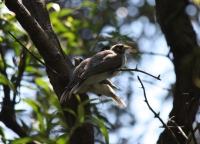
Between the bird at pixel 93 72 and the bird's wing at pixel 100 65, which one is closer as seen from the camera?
the bird at pixel 93 72

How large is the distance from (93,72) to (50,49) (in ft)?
1.42

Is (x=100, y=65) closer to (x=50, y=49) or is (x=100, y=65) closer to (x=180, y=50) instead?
(x=50, y=49)

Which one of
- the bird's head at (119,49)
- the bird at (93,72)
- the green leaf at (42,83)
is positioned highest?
the bird's head at (119,49)

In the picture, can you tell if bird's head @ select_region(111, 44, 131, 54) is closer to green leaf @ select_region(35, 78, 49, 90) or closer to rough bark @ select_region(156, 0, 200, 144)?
rough bark @ select_region(156, 0, 200, 144)

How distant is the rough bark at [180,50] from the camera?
13.4ft

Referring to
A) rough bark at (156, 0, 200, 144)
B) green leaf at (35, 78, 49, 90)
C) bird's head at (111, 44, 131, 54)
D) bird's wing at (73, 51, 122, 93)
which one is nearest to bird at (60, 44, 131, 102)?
bird's wing at (73, 51, 122, 93)

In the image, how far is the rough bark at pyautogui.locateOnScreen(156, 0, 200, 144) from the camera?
410cm

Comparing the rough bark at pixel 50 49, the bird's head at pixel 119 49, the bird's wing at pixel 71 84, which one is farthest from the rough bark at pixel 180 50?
the bird's wing at pixel 71 84

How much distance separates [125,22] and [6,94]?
5.09 meters

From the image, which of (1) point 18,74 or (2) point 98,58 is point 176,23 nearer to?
(2) point 98,58

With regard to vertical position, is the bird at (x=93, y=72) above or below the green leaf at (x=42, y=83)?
above

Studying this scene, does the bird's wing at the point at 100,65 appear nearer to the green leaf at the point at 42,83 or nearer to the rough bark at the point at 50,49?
the rough bark at the point at 50,49

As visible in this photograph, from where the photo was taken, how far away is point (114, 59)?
3.94m

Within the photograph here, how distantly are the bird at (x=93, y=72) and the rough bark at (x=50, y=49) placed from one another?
9 cm
